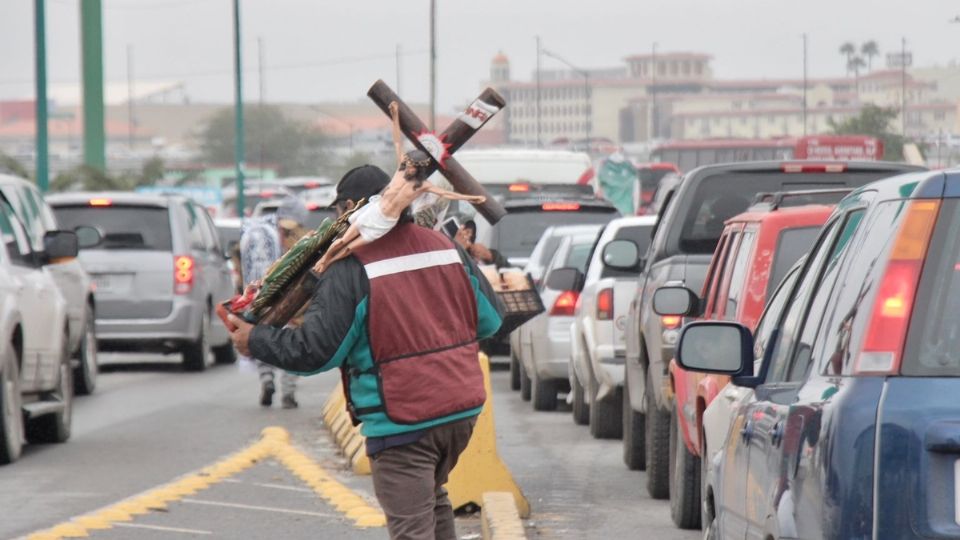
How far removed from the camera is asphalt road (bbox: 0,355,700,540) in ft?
35.8

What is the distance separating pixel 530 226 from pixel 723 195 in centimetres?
1137

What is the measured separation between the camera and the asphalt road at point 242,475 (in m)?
10.9

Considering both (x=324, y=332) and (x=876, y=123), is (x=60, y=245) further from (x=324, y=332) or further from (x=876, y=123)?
(x=876, y=123)

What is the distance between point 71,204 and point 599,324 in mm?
9190

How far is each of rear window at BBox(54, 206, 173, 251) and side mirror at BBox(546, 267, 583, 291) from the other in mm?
7488

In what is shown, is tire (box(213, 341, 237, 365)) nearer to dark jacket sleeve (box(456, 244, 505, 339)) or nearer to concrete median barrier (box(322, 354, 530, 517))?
concrete median barrier (box(322, 354, 530, 517))

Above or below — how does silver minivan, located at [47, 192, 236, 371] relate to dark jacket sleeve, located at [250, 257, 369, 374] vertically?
below

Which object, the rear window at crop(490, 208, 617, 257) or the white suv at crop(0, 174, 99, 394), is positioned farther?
the rear window at crop(490, 208, 617, 257)

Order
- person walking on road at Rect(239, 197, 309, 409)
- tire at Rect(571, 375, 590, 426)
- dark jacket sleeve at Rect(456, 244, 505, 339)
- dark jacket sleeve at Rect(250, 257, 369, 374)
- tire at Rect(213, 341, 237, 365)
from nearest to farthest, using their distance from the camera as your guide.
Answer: dark jacket sleeve at Rect(250, 257, 369, 374)
dark jacket sleeve at Rect(456, 244, 505, 339)
tire at Rect(571, 375, 590, 426)
person walking on road at Rect(239, 197, 309, 409)
tire at Rect(213, 341, 237, 365)

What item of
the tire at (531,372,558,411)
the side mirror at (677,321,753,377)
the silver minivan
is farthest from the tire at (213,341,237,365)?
the side mirror at (677,321,753,377)

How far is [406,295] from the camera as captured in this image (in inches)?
282

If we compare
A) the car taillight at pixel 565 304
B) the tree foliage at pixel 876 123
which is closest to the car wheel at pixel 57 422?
the car taillight at pixel 565 304

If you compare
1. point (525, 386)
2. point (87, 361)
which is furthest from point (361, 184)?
point (87, 361)

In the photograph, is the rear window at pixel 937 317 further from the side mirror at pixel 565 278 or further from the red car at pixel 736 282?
the side mirror at pixel 565 278
